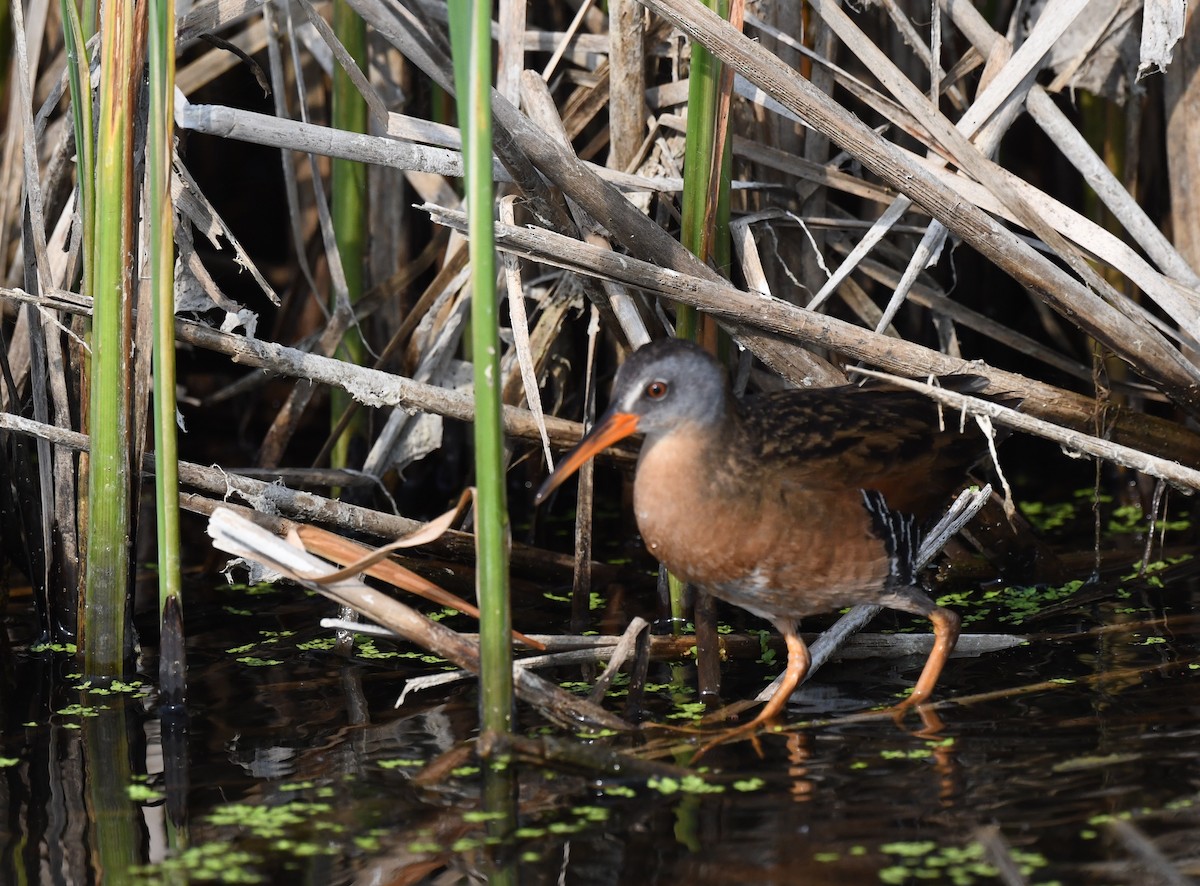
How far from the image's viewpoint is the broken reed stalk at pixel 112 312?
298 centimetres

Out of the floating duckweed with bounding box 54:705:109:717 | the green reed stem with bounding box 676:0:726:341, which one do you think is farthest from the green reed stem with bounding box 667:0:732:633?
the floating duckweed with bounding box 54:705:109:717

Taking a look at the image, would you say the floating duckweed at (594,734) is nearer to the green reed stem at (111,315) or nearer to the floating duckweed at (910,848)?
the floating duckweed at (910,848)

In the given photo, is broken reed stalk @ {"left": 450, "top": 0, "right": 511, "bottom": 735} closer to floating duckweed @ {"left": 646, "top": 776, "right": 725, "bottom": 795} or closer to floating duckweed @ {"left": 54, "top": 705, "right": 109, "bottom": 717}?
floating duckweed @ {"left": 646, "top": 776, "right": 725, "bottom": 795}

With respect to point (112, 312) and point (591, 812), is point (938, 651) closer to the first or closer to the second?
point (591, 812)

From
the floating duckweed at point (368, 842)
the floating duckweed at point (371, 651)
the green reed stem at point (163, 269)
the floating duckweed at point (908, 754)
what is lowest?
the floating duckweed at point (368, 842)

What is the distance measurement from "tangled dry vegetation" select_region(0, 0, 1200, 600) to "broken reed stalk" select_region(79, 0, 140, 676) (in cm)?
24

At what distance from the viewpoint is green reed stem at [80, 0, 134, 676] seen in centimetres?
298

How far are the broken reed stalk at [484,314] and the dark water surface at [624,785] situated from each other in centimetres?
40

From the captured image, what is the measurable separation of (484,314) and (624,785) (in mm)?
988

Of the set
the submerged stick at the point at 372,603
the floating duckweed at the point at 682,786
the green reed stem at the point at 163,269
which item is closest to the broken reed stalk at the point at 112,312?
the green reed stem at the point at 163,269

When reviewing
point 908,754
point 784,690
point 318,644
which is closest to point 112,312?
point 318,644

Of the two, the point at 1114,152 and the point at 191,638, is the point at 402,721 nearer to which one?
the point at 191,638

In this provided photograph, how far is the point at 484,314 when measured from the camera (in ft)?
7.86

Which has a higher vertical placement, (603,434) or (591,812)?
(603,434)
